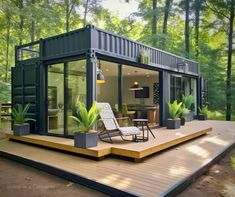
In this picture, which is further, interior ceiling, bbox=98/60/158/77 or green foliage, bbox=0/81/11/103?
green foliage, bbox=0/81/11/103

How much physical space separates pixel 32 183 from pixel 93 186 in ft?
3.62

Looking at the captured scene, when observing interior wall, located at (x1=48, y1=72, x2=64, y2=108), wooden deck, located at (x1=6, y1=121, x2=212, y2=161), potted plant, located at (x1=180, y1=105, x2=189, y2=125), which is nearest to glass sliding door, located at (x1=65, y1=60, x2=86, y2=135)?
interior wall, located at (x1=48, y1=72, x2=64, y2=108)

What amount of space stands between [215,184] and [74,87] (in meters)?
3.93

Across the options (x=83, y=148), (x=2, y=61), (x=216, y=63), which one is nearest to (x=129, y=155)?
(x=83, y=148)

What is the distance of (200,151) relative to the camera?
5723 mm

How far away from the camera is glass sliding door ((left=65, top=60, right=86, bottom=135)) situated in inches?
239

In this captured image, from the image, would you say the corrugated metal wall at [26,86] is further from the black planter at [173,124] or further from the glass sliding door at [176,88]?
the glass sliding door at [176,88]

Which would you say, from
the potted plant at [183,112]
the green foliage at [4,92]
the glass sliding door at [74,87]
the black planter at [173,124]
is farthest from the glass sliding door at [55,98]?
the green foliage at [4,92]

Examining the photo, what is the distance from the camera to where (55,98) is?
22.1 feet

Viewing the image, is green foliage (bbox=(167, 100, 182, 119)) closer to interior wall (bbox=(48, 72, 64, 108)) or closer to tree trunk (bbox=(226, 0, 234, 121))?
interior wall (bbox=(48, 72, 64, 108))

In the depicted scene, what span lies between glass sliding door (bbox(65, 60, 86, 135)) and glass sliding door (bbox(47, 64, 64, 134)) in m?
0.23

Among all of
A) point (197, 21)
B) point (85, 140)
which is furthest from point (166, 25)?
point (85, 140)

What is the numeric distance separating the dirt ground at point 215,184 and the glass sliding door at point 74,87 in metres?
3.24

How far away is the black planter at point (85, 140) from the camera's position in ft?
16.3
